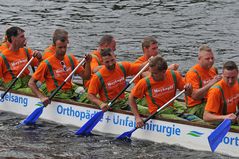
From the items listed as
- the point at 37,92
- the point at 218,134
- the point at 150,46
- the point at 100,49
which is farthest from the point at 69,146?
the point at 218,134

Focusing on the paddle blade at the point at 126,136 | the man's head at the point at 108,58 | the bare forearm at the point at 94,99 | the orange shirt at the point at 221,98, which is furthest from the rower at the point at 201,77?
the bare forearm at the point at 94,99

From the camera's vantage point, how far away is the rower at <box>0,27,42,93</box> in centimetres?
1562

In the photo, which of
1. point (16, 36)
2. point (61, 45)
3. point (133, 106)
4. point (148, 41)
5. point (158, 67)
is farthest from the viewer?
point (16, 36)

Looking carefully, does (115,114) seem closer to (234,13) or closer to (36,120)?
(36,120)

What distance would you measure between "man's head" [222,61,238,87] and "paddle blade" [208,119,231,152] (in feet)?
2.64

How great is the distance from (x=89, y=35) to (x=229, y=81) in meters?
13.3

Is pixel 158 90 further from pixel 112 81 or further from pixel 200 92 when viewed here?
pixel 112 81

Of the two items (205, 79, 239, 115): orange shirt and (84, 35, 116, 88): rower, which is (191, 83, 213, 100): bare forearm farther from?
(84, 35, 116, 88): rower

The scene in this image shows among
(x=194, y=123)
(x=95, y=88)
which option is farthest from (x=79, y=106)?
(x=194, y=123)

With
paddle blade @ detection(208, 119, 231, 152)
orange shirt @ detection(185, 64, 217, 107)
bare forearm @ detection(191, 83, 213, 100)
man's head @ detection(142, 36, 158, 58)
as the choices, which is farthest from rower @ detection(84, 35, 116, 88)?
paddle blade @ detection(208, 119, 231, 152)

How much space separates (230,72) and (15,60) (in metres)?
5.99

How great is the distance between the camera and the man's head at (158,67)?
42.0 ft

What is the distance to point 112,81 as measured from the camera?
14219mm

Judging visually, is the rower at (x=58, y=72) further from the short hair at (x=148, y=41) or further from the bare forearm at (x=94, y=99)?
the short hair at (x=148, y=41)
